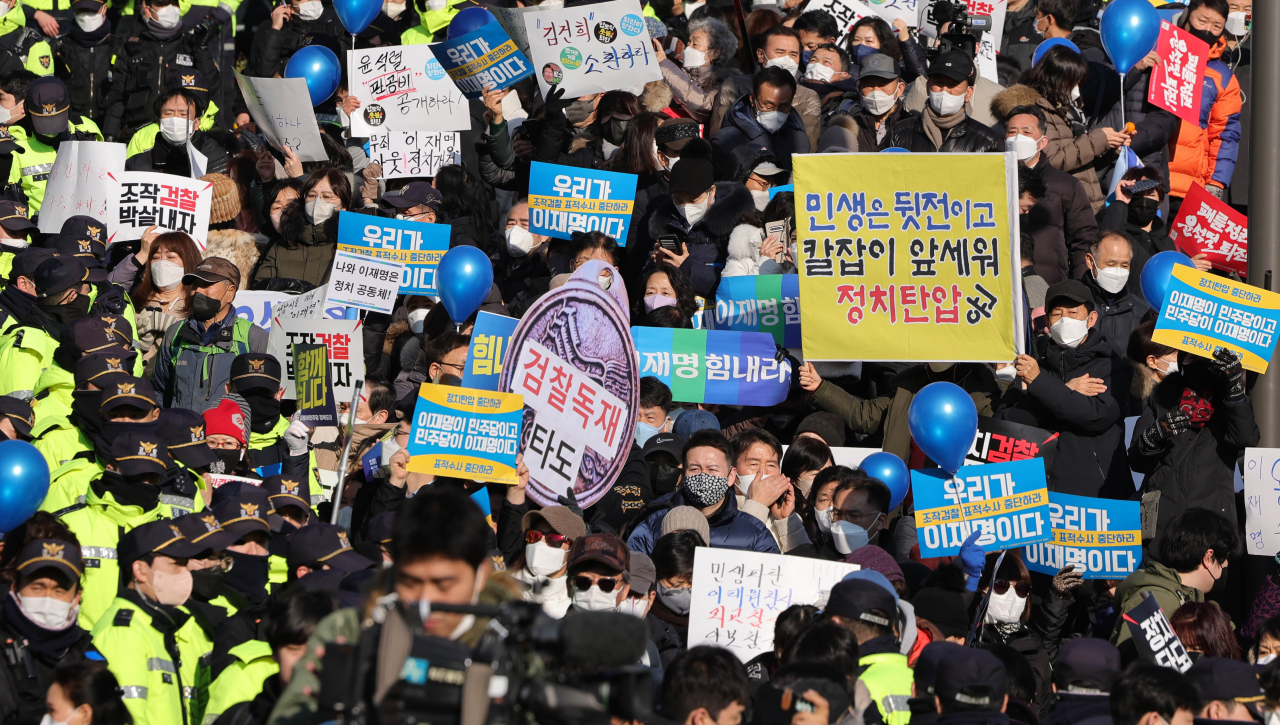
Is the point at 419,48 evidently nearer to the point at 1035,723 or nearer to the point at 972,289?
the point at 972,289

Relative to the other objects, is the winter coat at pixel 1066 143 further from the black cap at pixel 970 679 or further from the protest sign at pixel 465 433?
the black cap at pixel 970 679

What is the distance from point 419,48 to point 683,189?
342 cm

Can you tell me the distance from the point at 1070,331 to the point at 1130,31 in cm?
395

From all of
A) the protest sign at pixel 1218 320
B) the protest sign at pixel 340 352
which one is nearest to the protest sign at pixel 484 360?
the protest sign at pixel 340 352

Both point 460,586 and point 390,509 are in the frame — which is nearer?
point 460,586

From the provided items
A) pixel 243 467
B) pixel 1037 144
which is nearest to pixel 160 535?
pixel 243 467

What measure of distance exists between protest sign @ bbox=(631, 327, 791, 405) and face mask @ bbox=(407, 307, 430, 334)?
1.98 m

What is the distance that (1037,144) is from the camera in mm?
10625

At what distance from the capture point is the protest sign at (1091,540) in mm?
7988

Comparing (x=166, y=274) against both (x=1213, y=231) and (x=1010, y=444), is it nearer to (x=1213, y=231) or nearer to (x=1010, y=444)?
(x=1010, y=444)

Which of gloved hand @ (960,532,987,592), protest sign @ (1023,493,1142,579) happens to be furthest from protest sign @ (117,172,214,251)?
protest sign @ (1023,493,1142,579)

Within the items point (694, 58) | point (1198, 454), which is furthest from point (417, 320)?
point (1198, 454)

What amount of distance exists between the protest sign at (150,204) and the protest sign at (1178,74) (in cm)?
737

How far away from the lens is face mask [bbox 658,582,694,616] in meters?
7.21
